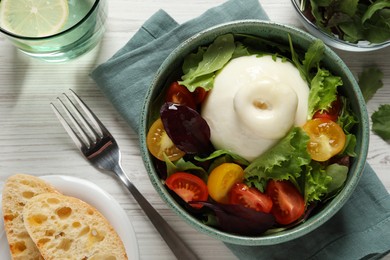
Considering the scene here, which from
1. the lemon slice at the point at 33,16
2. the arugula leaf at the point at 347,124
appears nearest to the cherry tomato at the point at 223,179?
the arugula leaf at the point at 347,124

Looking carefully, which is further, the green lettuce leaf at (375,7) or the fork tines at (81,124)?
the fork tines at (81,124)

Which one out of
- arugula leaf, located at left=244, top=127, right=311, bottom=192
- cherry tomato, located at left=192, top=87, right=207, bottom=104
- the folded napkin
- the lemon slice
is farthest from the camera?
the lemon slice

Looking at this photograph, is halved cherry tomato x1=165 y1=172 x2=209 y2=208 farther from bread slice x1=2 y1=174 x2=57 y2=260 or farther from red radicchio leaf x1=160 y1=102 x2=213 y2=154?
bread slice x1=2 y1=174 x2=57 y2=260

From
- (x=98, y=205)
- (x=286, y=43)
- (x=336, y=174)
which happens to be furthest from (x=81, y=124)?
(x=336, y=174)

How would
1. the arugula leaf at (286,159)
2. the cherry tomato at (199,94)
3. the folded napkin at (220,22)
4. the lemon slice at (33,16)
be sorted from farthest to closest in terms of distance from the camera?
the lemon slice at (33,16) < the folded napkin at (220,22) < the cherry tomato at (199,94) < the arugula leaf at (286,159)

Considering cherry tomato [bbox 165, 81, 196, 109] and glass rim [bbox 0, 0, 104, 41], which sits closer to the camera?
cherry tomato [bbox 165, 81, 196, 109]

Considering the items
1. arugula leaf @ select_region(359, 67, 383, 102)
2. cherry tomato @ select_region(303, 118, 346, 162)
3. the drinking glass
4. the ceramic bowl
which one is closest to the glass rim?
the drinking glass

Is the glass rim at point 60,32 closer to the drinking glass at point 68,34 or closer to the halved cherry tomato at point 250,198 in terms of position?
the drinking glass at point 68,34
